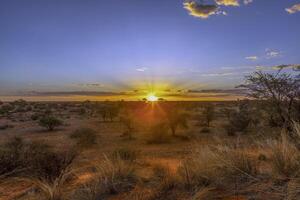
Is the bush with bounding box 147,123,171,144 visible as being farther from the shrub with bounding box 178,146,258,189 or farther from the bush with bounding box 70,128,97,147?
the shrub with bounding box 178,146,258,189

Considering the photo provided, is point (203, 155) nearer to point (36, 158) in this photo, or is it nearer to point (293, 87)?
point (36, 158)

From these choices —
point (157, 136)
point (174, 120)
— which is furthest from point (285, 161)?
point (174, 120)

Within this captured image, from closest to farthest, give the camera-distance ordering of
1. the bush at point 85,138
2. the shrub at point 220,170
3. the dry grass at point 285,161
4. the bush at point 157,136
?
the dry grass at point 285,161 < the shrub at point 220,170 < the bush at point 85,138 < the bush at point 157,136

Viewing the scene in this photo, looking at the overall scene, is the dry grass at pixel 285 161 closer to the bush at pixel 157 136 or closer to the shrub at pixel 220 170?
the shrub at pixel 220 170

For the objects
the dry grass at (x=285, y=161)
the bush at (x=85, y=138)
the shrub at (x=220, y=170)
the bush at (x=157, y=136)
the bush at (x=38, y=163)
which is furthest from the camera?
the bush at (x=157, y=136)

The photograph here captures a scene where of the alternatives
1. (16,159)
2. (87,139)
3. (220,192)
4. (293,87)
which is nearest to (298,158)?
(220,192)

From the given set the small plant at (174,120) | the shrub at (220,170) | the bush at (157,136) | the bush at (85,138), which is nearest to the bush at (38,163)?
the shrub at (220,170)

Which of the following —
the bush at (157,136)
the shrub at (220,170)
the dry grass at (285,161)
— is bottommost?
the bush at (157,136)

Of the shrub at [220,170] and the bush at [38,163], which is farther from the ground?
the shrub at [220,170]

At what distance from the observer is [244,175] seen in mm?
5844

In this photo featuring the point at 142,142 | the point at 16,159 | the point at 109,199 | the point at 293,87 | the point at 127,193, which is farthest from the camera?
the point at 142,142

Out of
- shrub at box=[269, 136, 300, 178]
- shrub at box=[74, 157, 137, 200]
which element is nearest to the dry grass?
shrub at box=[269, 136, 300, 178]

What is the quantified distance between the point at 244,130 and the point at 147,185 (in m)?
21.8

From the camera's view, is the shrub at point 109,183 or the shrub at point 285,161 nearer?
the shrub at point 285,161
